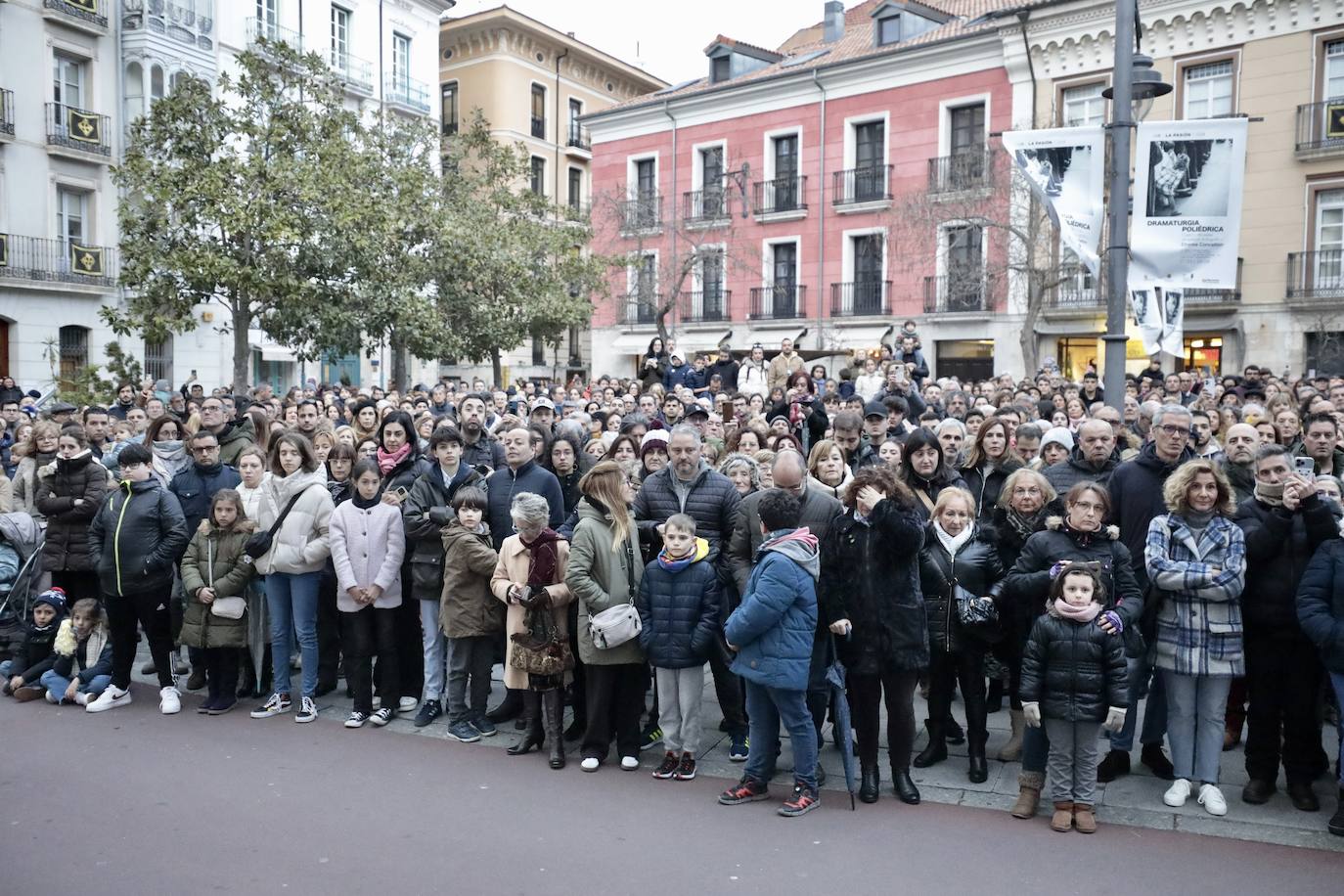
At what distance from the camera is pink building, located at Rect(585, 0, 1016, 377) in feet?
85.0

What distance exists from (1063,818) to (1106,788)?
704 mm

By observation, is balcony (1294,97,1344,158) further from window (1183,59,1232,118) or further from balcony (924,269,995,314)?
balcony (924,269,995,314)

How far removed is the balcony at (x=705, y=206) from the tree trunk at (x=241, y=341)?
16.2 meters

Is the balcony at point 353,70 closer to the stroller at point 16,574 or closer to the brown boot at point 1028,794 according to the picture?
the stroller at point 16,574

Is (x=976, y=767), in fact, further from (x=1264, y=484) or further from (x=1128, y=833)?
(x=1264, y=484)

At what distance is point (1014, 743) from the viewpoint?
6.10 metres

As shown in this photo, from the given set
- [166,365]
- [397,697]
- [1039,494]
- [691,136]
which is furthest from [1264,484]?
[691,136]

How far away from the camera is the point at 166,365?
26.0 meters

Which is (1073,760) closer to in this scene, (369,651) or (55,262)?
(369,651)

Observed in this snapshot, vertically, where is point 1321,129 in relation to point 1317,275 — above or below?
above

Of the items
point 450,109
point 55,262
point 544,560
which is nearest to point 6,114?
point 55,262

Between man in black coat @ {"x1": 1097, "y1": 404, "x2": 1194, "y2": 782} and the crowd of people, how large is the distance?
0.8 inches

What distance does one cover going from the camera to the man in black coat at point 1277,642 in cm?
525

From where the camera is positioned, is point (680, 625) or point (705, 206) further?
point (705, 206)
